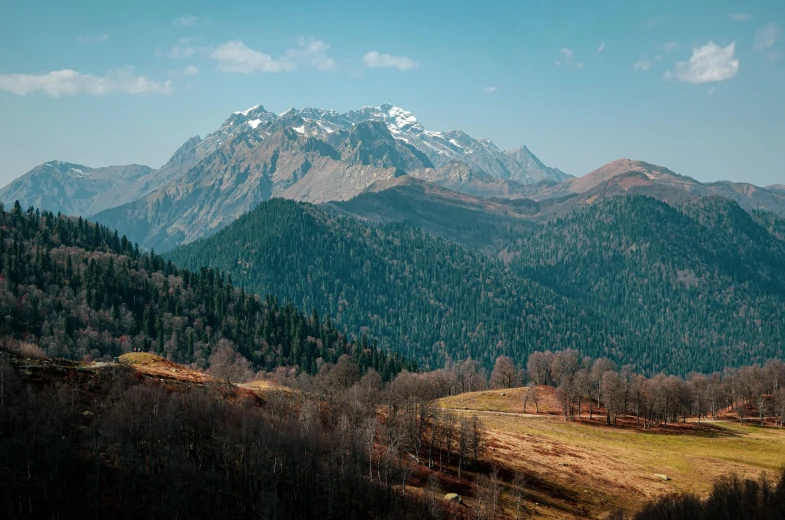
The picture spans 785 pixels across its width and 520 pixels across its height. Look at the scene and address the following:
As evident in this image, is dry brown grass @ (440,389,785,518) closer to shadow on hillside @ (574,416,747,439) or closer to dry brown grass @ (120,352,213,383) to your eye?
shadow on hillside @ (574,416,747,439)

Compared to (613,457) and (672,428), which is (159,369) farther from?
(672,428)

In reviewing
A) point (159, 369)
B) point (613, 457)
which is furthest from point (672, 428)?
point (159, 369)

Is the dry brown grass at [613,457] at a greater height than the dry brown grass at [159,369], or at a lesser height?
lesser

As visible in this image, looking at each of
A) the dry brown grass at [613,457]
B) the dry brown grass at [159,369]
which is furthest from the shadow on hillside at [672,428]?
the dry brown grass at [159,369]

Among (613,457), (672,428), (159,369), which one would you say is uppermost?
(159,369)

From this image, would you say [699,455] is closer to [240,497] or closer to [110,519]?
[240,497]

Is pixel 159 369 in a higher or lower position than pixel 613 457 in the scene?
higher

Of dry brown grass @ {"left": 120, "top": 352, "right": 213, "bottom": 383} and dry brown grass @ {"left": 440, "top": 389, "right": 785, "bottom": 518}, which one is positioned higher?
dry brown grass @ {"left": 120, "top": 352, "right": 213, "bottom": 383}

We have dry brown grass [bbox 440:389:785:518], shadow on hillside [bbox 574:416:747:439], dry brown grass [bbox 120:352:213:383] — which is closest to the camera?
dry brown grass [bbox 440:389:785:518]

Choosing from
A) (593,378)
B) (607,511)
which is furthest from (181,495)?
(593,378)

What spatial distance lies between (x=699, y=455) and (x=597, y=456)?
2388 centimetres

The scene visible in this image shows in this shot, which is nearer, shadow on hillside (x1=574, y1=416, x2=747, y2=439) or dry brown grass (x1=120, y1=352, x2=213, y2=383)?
dry brown grass (x1=120, y1=352, x2=213, y2=383)

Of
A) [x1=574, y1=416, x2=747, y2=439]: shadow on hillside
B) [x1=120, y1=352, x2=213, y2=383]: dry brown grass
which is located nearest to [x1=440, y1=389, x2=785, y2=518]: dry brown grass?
[x1=574, y1=416, x2=747, y2=439]: shadow on hillside

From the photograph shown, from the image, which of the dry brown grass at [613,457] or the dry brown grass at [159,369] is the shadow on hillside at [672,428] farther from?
the dry brown grass at [159,369]
